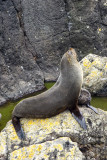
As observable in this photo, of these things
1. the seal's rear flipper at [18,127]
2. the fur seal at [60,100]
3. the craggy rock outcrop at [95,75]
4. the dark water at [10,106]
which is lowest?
the dark water at [10,106]

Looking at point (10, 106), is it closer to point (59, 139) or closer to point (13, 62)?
point (13, 62)

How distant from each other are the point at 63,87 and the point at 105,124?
956 millimetres

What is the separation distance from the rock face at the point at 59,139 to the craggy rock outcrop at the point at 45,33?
312 cm

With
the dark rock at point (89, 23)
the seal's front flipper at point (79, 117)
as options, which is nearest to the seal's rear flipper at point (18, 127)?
the seal's front flipper at point (79, 117)

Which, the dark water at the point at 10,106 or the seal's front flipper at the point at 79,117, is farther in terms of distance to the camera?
the dark water at the point at 10,106

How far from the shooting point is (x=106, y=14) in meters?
8.12

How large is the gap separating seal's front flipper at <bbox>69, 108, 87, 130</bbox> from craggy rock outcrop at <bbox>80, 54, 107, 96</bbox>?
2.39 meters

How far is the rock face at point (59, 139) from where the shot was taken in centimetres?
404

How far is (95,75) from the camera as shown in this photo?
23.0 ft

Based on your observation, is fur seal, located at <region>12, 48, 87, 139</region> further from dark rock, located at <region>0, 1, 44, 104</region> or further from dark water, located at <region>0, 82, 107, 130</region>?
dark rock, located at <region>0, 1, 44, 104</region>

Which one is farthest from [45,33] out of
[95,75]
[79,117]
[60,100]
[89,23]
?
[79,117]

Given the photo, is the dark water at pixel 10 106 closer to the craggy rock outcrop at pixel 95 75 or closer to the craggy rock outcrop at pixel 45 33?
the craggy rock outcrop at pixel 95 75

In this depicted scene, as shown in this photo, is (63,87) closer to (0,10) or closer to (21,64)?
(21,64)

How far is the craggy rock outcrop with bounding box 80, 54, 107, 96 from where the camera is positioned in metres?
6.92
